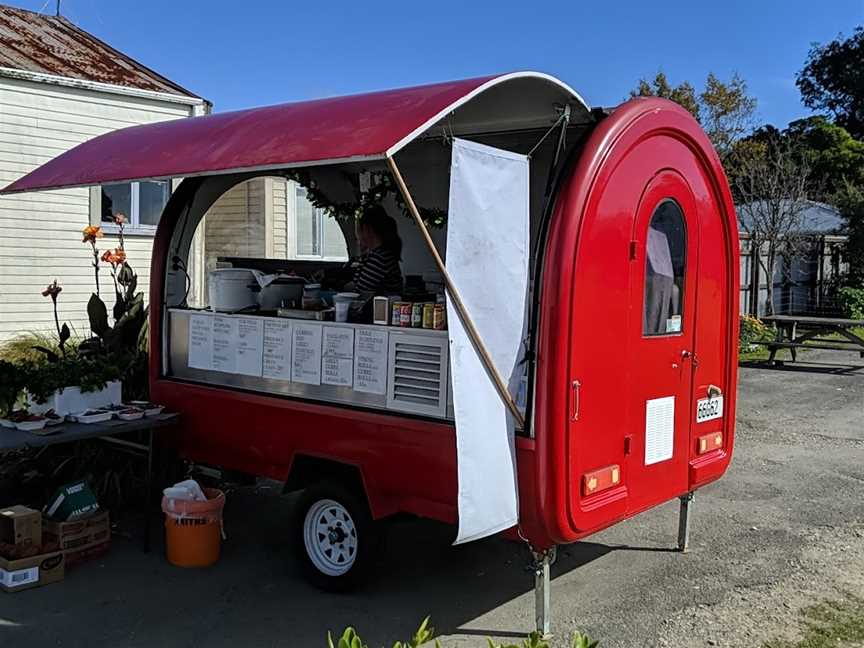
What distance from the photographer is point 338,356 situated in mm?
4977

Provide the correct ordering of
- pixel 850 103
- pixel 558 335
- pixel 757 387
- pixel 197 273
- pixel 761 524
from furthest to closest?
pixel 850 103 < pixel 197 273 < pixel 757 387 < pixel 761 524 < pixel 558 335

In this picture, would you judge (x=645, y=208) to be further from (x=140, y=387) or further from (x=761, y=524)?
(x=140, y=387)

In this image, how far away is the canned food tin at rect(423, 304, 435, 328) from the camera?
4.60 m

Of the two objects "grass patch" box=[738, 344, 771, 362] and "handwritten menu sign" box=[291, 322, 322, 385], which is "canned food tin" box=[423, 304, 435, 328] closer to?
"handwritten menu sign" box=[291, 322, 322, 385]

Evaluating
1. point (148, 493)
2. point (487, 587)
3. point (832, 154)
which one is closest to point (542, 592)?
point (487, 587)

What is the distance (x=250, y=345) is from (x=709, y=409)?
2.78 m

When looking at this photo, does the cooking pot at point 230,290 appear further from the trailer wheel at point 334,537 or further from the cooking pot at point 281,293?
the trailer wheel at point 334,537

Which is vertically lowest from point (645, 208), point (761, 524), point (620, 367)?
point (761, 524)

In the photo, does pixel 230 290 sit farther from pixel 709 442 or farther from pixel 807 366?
pixel 807 366

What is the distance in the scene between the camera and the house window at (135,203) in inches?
492

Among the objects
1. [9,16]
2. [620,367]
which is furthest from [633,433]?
[9,16]

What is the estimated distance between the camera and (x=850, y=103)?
44062mm

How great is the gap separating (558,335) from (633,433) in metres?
0.89

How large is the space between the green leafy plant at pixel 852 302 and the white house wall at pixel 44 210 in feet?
48.7
